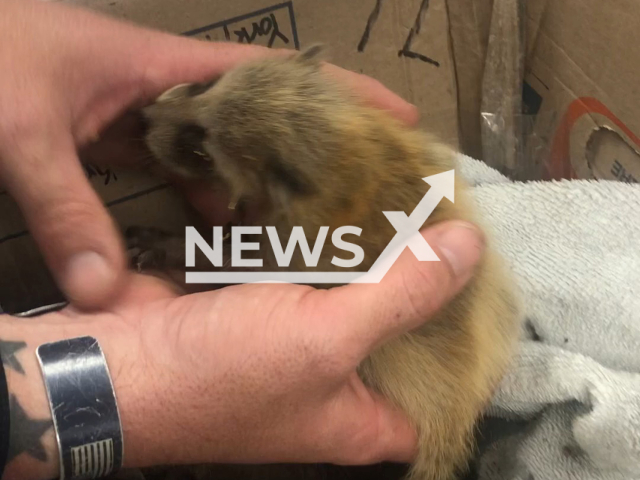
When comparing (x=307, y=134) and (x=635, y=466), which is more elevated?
(x=307, y=134)

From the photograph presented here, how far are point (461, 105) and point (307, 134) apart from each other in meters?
0.78

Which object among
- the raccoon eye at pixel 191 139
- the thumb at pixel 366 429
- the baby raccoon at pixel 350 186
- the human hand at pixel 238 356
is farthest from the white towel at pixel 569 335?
the raccoon eye at pixel 191 139

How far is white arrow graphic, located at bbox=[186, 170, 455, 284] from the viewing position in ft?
2.96

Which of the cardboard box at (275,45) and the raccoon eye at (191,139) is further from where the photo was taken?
the cardboard box at (275,45)

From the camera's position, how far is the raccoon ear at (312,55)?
123 centimetres

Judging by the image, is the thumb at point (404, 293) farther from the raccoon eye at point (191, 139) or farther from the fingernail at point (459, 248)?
the raccoon eye at point (191, 139)

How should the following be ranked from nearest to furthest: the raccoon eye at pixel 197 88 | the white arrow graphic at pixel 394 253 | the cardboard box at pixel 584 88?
the white arrow graphic at pixel 394 253 → the raccoon eye at pixel 197 88 → the cardboard box at pixel 584 88

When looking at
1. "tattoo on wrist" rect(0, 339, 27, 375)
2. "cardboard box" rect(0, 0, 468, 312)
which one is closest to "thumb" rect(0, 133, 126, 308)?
"tattoo on wrist" rect(0, 339, 27, 375)

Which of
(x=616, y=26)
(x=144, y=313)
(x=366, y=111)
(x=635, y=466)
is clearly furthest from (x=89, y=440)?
(x=616, y=26)

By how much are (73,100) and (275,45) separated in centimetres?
51

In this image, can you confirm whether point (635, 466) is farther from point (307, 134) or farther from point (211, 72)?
point (211, 72)

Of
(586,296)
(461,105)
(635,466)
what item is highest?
(461,105)

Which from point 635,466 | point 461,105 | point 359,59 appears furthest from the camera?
point 461,105

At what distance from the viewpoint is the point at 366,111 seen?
117 cm
